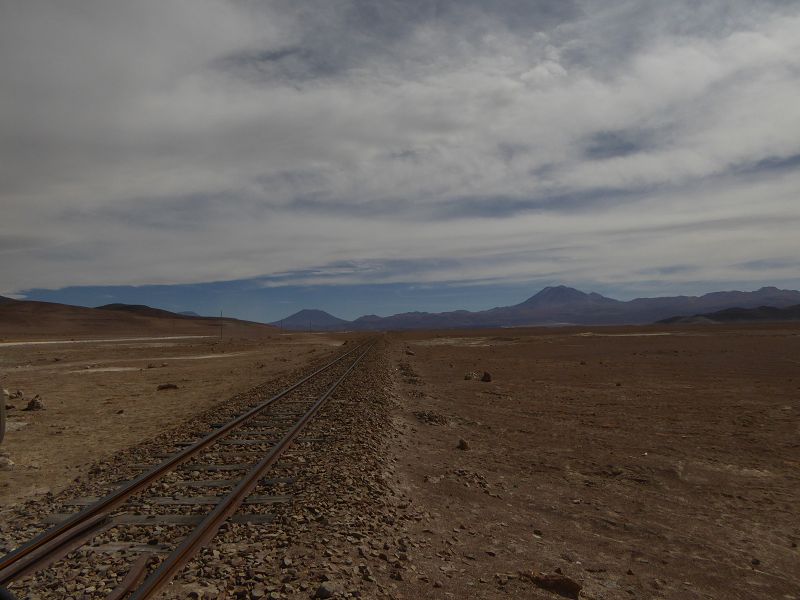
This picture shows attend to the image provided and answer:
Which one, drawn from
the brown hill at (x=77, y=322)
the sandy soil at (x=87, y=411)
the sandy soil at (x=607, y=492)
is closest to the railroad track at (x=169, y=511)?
the sandy soil at (x=87, y=411)

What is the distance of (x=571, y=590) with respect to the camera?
17.1 ft

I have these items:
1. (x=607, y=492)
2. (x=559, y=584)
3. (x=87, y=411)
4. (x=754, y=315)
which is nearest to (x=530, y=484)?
(x=607, y=492)

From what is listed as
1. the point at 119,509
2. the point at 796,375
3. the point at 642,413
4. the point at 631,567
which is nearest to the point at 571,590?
the point at 631,567

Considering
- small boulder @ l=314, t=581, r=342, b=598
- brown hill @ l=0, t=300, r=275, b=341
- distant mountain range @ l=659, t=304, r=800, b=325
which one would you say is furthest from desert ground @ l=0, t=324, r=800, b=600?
distant mountain range @ l=659, t=304, r=800, b=325

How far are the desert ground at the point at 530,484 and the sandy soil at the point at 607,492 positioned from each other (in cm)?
3

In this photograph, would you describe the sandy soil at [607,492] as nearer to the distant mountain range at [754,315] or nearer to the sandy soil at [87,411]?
the sandy soil at [87,411]

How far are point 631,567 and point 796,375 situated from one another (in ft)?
76.1

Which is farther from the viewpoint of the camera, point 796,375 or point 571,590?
point 796,375

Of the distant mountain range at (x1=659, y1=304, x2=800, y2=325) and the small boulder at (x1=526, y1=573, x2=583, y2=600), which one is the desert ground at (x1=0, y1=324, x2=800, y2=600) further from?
the distant mountain range at (x1=659, y1=304, x2=800, y2=325)

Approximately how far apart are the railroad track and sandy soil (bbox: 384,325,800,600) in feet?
6.97

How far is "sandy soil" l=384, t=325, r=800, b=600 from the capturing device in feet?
19.0

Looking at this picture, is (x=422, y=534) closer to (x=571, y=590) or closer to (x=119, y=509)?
(x=571, y=590)

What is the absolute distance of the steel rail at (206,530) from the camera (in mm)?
4754

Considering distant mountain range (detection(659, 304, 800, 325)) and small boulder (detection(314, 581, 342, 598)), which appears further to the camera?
distant mountain range (detection(659, 304, 800, 325))
